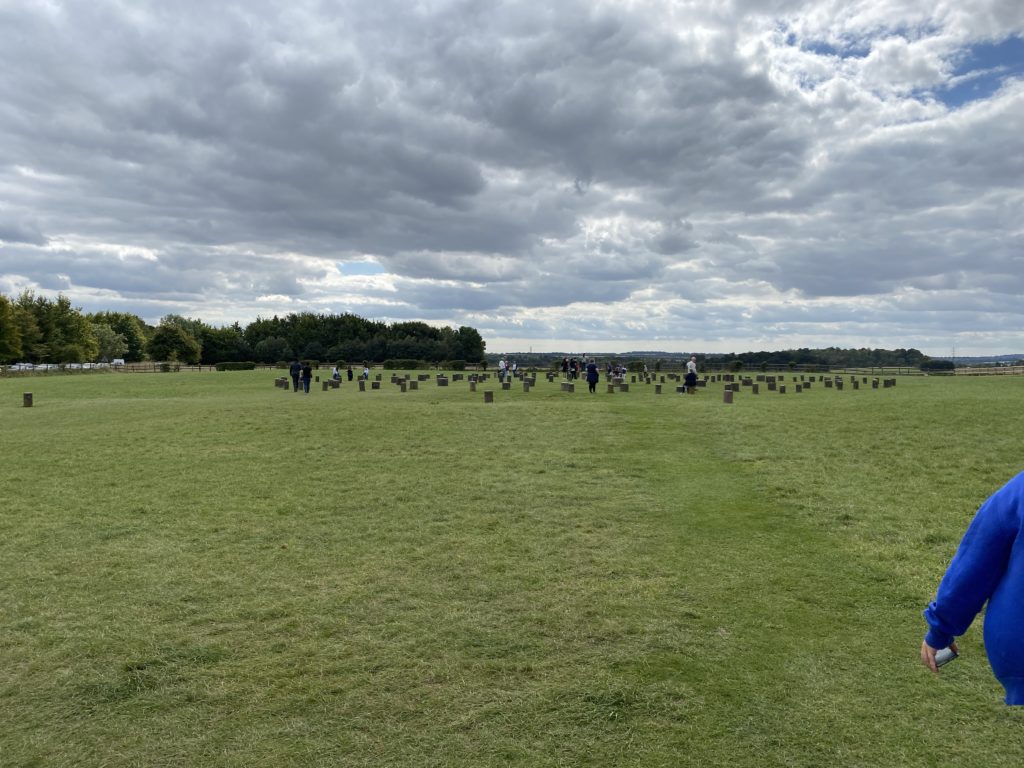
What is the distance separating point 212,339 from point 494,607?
118 metres

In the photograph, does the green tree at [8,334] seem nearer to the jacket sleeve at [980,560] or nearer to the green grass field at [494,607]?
the green grass field at [494,607]

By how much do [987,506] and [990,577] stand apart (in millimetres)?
292

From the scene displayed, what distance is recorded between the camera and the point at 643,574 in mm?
7648

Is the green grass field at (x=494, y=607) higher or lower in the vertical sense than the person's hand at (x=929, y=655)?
lower

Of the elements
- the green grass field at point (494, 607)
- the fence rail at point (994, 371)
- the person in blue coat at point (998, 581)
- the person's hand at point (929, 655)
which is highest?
the fence rail at point (994, 371)

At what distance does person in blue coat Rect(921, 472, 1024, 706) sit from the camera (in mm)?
2445

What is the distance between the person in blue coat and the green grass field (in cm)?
207

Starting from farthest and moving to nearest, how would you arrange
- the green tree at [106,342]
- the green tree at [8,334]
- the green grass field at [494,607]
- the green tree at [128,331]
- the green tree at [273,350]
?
the green tree at [128,331] → the green tree at [106,342] → the green tree at [273,350] → the green tree at [8,334] → the green grass field at [494,607]

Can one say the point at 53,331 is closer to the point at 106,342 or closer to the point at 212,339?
the point at 106,342

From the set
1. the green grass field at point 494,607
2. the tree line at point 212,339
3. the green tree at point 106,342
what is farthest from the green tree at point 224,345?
the green grass field at point 494,607

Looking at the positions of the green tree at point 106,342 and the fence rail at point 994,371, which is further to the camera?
the green tree at point 106,342

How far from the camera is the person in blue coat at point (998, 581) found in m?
2.45

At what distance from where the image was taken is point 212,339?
111 m

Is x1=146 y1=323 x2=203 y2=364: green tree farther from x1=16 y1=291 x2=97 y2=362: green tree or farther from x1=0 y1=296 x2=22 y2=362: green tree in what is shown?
x1=0 y1=296 x2=22 y2=362: green tree
